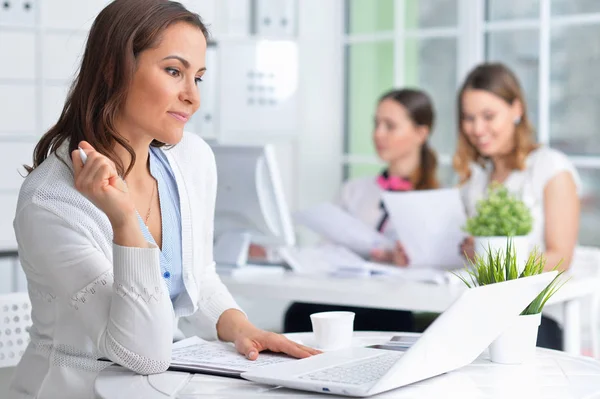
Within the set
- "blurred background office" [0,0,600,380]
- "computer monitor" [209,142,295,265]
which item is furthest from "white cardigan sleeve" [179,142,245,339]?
"blurred background office" [0,0,600,380]

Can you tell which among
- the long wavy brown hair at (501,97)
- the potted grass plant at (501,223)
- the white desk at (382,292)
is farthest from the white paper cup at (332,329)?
the long wavy brown hair at (501,97)

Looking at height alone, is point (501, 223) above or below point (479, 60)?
below

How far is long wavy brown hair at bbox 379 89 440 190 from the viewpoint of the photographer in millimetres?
3797

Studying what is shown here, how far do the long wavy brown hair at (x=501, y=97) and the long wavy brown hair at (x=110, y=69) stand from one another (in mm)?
1677

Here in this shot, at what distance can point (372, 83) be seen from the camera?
482 centimetres

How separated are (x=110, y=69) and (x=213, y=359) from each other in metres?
0.59

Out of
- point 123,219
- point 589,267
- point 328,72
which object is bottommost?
point 589,267

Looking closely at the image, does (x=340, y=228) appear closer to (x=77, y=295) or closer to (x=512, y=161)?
(x=512, y=161)

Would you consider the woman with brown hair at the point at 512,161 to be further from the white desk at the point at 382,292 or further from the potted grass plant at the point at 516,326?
the potted grass plant at the point at 516,326

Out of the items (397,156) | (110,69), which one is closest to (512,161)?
(397,156)

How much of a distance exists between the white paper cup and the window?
2400 mm

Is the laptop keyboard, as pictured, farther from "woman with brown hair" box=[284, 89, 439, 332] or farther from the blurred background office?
the blurred background office

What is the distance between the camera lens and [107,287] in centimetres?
162

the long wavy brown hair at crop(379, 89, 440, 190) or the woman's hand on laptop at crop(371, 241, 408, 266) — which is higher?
the long wavy brown hair at crop(379, 89, 440, 190)
